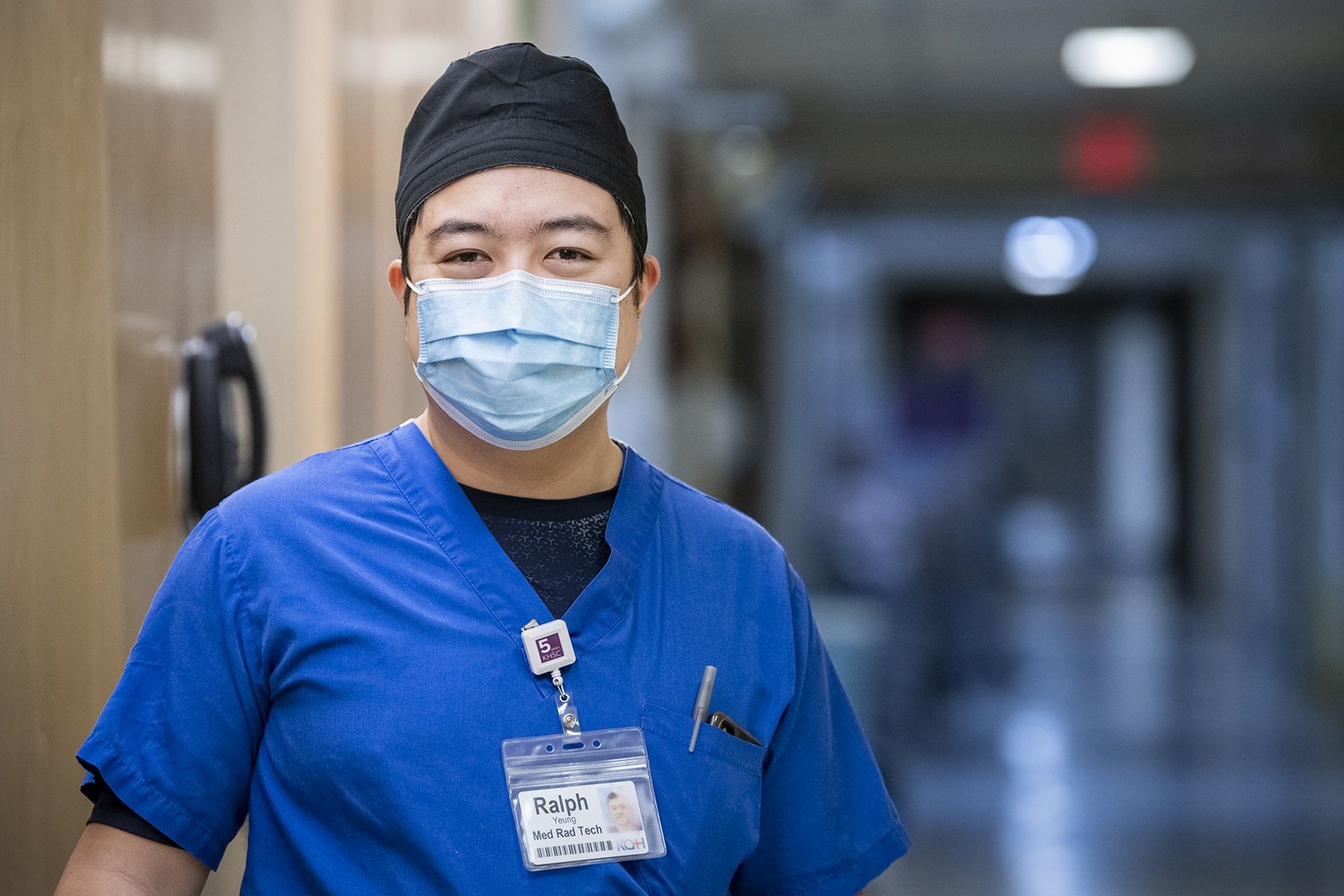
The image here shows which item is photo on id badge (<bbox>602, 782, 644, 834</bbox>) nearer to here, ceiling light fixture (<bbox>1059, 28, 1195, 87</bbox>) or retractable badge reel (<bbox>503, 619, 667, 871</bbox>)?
retractable badge reel (<bbox>503, 619, 667, 871</bbox>)

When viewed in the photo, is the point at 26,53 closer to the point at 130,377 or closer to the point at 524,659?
the point at 130,377

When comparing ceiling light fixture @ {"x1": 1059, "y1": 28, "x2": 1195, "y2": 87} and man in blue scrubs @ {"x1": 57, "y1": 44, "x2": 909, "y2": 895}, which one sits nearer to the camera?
man in blue scrubs @ {"x1": 57, "y1": 44, "x2": 909, "y2": 895}

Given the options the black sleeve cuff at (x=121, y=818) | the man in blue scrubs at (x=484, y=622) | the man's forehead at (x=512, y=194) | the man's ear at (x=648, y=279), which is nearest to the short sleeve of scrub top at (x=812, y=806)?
the man in blue scrubs at (x=484, y=622)

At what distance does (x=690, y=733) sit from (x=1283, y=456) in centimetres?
908

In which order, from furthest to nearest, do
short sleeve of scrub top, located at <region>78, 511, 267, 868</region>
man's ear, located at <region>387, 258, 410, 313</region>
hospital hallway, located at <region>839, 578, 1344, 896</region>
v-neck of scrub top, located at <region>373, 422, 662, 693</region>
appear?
hospital hallway, located at <region>839, 578, 1344, 896</region>
man's ear, located at <region>387, 258, 410, 313</region>
v-neck of scrub top, located at <region>373, 422, 662, 693</region>
short sleeve of scrub top, located at <region>78, 511, 267, 868</region>

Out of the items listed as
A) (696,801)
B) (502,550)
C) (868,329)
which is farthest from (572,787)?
(868,329)

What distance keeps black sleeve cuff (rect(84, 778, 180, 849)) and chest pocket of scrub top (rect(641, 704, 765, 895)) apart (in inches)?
16.3

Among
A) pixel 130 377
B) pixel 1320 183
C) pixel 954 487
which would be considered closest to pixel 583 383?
pixel 130 377

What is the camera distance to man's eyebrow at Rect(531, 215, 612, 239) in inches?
52.0

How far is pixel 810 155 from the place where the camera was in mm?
7871

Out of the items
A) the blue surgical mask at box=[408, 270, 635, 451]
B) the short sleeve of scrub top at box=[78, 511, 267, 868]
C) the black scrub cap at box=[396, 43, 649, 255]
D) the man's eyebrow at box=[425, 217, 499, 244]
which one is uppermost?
the black scrub cap at box=[396, 43, 649, 255]

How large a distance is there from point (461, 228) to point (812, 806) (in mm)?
672

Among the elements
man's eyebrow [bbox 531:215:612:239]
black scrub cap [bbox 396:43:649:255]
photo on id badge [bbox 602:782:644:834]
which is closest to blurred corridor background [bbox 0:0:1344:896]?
black scrub cap [bbox 396:43:649:255]

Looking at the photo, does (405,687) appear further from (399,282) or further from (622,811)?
(399,282)
